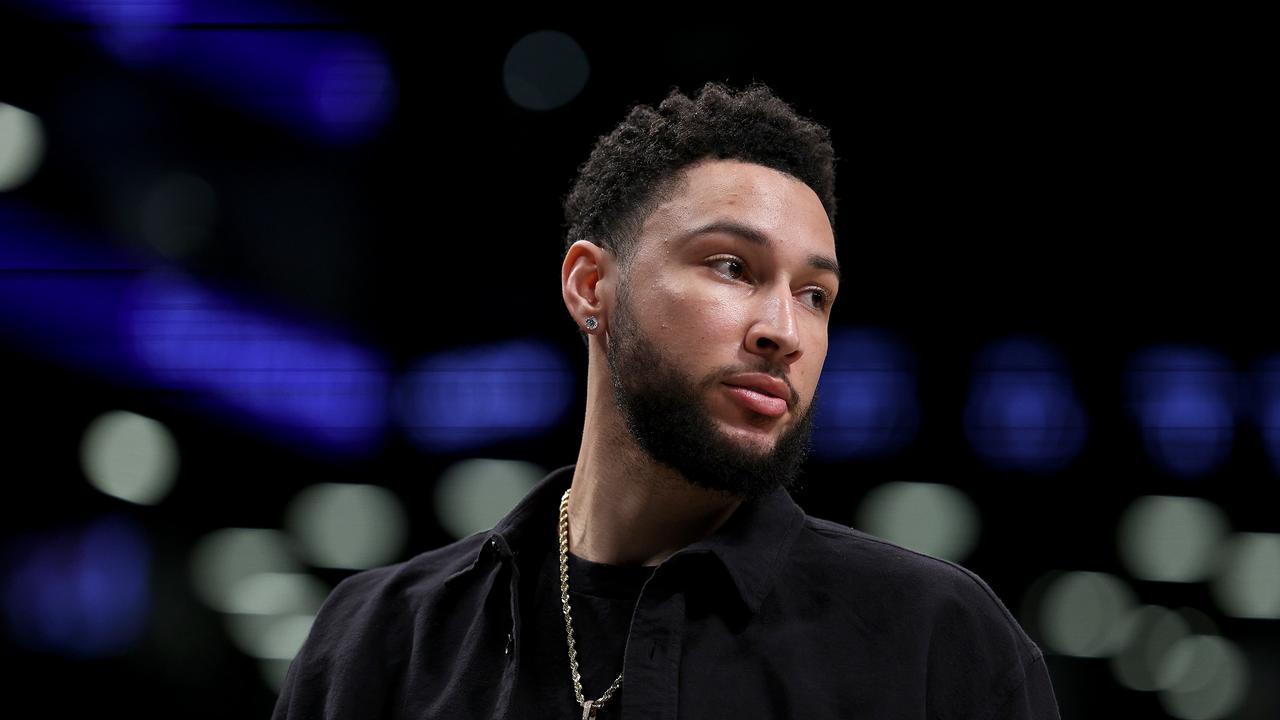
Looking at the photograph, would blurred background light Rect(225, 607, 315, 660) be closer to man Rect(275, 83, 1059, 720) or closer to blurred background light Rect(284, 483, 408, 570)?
blurred background light Rect(284, 483, 408, 570)

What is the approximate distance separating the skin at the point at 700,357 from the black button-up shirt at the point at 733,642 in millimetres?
79

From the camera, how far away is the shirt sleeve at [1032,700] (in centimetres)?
124

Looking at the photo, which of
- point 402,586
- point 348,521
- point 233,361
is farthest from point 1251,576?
point 233,361

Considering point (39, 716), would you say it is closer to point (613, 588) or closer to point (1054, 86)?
point (613, 588)

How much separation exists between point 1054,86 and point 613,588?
1.69 meters

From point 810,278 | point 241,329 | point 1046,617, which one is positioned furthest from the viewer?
point 241,329

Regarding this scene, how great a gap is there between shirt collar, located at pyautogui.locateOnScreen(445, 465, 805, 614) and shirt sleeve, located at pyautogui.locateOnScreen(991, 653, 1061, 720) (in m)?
0.28

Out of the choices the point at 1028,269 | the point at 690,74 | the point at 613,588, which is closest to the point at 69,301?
the point at 690,74

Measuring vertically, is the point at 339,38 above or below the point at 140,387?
above

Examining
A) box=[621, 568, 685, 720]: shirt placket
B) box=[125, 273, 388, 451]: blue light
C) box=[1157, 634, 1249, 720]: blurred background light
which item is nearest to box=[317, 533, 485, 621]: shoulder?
box=[621, 568, 685, 720]: shirt placket

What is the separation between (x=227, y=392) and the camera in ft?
8.61

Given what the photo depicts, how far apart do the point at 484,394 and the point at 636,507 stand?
3.98 ft

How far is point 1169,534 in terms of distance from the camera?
7.98 feet

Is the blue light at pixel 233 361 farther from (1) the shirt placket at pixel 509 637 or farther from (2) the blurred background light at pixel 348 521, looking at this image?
(1) the shirt placket at pixel 509 637
